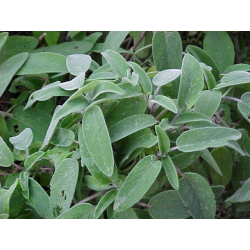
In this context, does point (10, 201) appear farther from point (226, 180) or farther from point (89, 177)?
point (226, 180)

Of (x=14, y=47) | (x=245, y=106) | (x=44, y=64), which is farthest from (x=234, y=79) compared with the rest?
(x=14, y=47)

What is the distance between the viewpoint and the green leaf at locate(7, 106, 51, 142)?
27.8 inches

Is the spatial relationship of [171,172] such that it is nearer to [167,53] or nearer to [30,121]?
[167,53]

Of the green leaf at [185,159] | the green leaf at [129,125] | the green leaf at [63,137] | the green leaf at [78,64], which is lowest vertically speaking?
the green leaf at [185,159]

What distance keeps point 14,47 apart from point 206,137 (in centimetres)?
49

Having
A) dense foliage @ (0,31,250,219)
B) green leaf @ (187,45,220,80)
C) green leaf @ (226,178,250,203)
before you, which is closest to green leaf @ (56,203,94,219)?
dense foliage @ (0,31,250,219)

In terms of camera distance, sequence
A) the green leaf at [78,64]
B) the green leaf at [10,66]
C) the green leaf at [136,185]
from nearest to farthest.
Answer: the green leaf at [136,185]
the green leaf at [78,64]
the green leaf at [10,66]

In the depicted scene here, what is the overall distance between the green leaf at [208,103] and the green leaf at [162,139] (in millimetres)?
88

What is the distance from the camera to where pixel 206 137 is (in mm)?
464

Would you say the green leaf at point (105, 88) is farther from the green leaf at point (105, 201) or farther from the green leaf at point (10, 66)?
the green leaf at point (10, 66)

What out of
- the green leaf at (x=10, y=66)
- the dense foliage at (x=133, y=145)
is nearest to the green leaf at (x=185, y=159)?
the dense foliage at (x=133, y=145)

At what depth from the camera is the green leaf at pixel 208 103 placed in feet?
1.71

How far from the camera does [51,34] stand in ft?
2.78

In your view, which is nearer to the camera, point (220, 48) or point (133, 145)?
point (133, 145)
